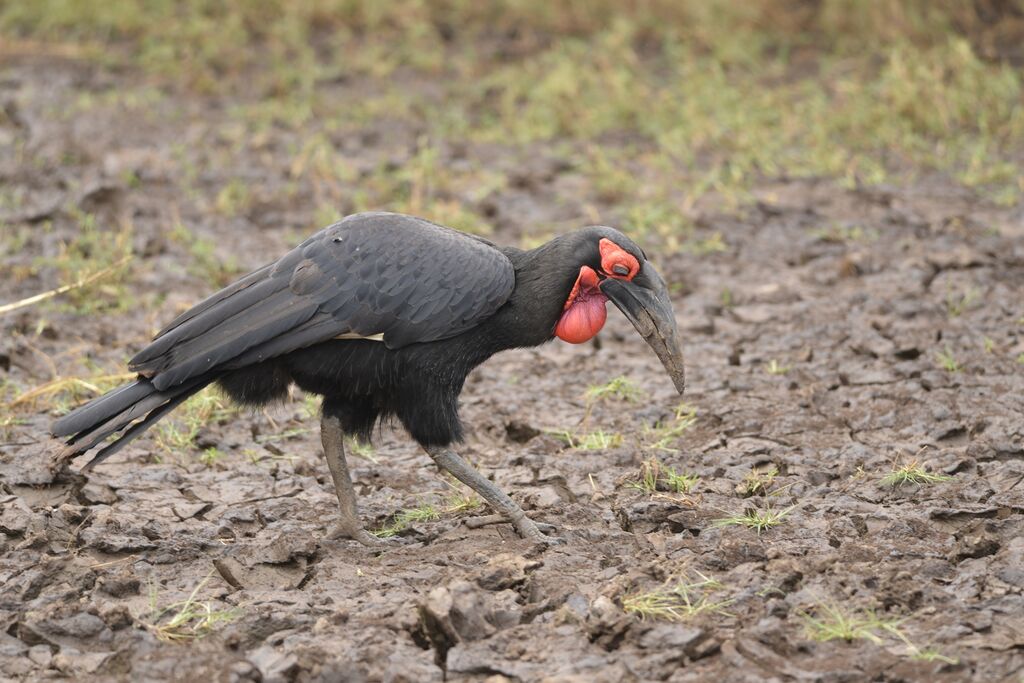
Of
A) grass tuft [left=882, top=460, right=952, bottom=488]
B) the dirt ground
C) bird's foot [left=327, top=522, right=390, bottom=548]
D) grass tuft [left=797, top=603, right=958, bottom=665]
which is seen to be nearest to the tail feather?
the dirt ground

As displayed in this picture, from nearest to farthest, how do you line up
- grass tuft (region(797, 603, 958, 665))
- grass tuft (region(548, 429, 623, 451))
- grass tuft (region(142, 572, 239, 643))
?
1. grass tuft (region(797, 603, 958, 665))
2. grass tuft (region(142, 572, 239, 643))
3. grass tuft (region(548, 429, 623, 451))

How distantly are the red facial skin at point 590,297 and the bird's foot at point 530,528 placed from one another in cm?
62

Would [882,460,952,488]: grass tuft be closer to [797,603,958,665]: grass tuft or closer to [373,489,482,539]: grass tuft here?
[797,603,958,665]: grass tuft

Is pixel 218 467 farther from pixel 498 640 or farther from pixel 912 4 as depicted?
pixel 912 4

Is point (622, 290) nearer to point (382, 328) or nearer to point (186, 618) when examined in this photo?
point (382, 328)

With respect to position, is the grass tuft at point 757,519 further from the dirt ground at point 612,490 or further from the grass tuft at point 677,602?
the grass tuft at point 677,602

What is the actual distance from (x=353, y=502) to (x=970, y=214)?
437 centimetres

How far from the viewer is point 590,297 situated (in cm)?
447

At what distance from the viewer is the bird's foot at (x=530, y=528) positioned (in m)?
4.25

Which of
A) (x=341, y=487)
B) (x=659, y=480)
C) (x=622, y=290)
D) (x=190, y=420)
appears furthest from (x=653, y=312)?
(x=190, y=420)

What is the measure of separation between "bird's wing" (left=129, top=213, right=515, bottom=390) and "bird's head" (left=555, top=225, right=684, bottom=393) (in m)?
0.23

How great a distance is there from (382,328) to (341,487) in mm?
579

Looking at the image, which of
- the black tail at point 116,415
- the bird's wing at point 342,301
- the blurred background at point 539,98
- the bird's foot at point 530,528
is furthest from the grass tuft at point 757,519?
the blurred background at point 539,98

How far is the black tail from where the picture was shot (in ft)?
13.7
